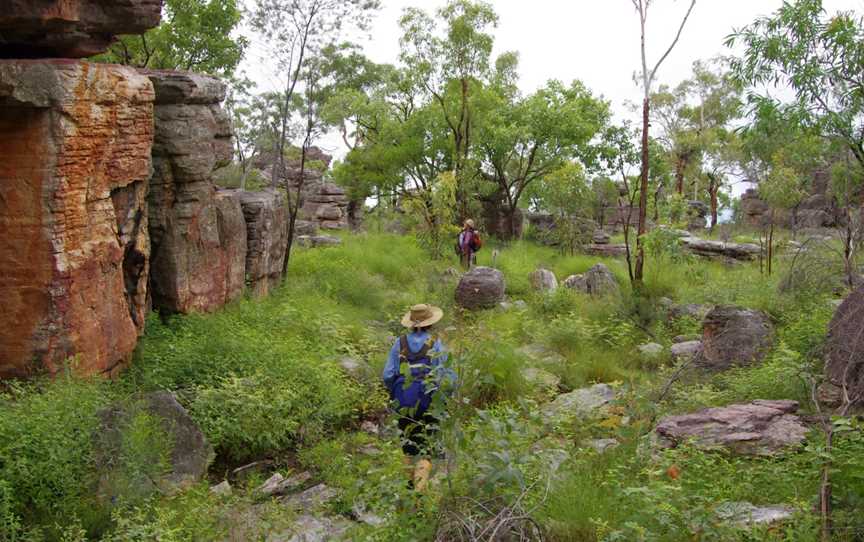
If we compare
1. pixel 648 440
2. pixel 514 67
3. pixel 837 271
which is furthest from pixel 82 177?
pixel 514 67

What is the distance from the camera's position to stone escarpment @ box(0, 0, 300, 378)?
6.86m

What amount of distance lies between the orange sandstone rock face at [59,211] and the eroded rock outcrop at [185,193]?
1368mm

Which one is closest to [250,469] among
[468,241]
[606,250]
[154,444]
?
[154,444]

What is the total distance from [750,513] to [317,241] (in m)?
14.7

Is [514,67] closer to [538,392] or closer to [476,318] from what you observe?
[476,318]

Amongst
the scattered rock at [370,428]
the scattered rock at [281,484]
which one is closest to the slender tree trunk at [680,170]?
the scattered rock at [370,428]

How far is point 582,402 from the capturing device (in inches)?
313

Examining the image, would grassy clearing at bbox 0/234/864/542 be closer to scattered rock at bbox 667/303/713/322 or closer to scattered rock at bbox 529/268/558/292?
scattered rock at bbox 667/303/713/322

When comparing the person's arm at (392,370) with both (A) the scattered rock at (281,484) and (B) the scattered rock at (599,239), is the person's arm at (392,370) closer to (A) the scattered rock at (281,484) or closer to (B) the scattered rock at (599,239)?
(A) the scattered rock at (281,484)

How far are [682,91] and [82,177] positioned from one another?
34312 mm

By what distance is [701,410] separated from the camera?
6.92 meters

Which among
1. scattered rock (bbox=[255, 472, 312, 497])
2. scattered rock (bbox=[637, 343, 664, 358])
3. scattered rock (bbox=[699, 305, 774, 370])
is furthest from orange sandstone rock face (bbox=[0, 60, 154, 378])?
scattered rock (bbox=[699, 305, 774, 370])

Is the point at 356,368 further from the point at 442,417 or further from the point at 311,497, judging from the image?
the point at 442,417

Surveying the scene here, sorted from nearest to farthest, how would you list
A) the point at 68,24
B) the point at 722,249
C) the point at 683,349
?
1. the point at 68,24
2. the point at 683,349
3. the point at 722,249
